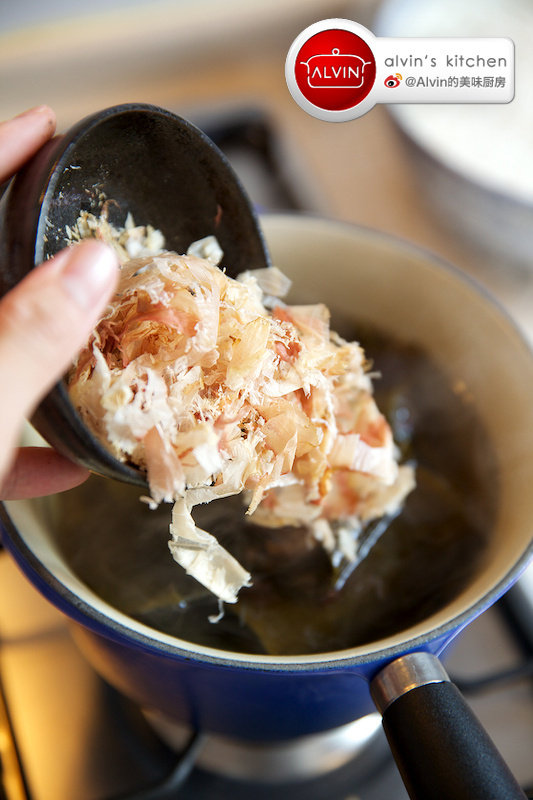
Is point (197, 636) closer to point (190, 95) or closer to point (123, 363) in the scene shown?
point (123, 363)

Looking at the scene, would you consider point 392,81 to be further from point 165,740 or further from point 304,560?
point 165,740

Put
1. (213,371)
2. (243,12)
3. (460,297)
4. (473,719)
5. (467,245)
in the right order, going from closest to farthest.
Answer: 1. (473,719)
2. (213,371)
3. (460,297)
4. (467,245)
5. (243,12)

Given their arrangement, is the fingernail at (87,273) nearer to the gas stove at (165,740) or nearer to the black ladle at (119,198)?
the black ladle at (119,198)

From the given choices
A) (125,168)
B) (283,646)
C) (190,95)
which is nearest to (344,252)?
(125,168)

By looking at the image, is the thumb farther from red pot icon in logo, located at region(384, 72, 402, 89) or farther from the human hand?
red pot icon in logo, located at region(384, 72, 402, 89)

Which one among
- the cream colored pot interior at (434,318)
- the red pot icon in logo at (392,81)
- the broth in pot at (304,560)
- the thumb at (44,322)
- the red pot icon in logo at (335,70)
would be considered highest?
the red pot icon in logo at (335,70)

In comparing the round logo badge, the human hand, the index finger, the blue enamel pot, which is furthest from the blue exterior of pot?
the round logo badge

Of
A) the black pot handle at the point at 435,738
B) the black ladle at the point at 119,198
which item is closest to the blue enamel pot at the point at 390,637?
the black pot handle at the point at 435,738
